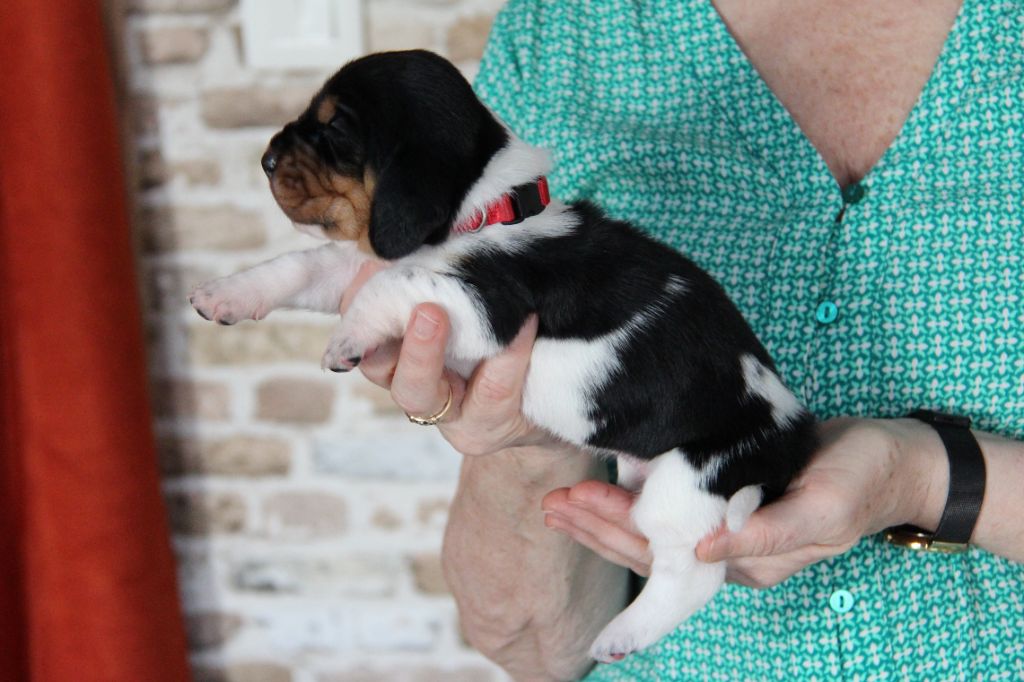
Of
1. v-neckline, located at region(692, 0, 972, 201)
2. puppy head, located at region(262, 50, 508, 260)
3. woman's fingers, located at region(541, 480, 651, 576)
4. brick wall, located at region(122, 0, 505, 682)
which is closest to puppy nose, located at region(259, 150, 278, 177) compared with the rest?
puppy head, located at region(262, 50, 508, 260)

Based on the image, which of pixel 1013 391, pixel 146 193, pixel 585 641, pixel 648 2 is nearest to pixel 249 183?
pixel 146 193

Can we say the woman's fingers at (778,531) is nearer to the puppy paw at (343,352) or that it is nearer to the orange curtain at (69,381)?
the puppy paw at (343,352)

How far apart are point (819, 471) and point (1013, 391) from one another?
1.30 ft

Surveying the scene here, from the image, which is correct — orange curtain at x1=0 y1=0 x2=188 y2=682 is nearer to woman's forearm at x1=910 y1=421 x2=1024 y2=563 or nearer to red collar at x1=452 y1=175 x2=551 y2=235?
red collar at x1=452 y1=175 x2=551 y2=235

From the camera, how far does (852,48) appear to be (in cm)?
158

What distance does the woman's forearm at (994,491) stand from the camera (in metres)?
1.29

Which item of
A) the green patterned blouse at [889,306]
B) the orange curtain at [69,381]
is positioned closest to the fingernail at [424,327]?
the green patterned blouse at [889,306]

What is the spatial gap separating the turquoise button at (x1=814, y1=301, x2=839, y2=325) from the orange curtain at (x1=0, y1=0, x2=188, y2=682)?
4.87ft

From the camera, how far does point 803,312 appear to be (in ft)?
4.67

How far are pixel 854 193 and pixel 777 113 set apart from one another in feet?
0.64

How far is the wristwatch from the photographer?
1.30m

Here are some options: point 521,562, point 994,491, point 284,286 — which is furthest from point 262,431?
point 994,491

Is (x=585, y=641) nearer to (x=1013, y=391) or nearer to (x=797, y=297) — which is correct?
(x=797, y=297)

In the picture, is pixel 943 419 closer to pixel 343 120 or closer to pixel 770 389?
pixel 770 389
